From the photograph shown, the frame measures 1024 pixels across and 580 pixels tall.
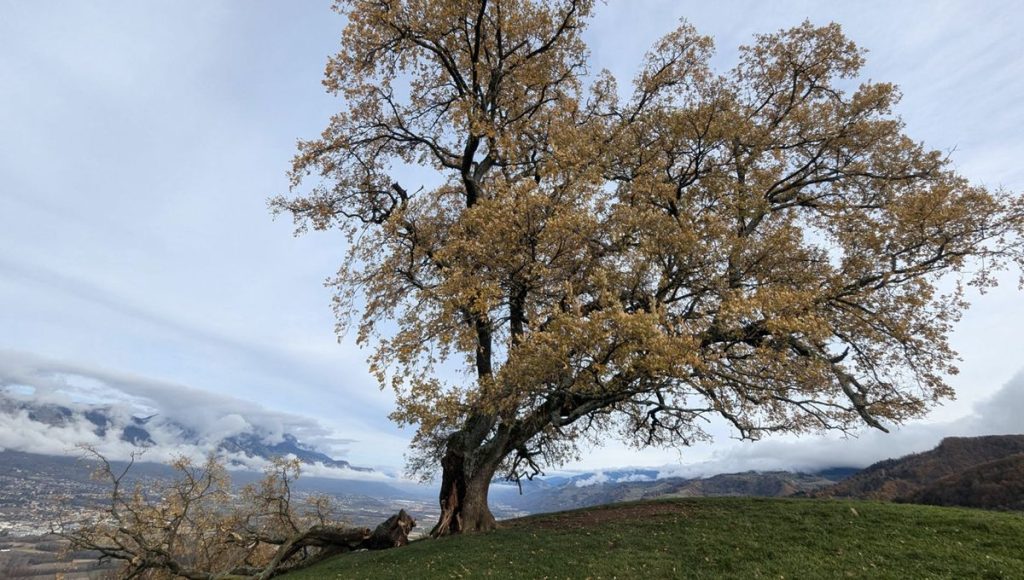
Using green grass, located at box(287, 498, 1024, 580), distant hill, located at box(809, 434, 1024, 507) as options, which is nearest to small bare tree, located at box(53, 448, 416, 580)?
green grass, located at box(287, 498, 1024, 580)

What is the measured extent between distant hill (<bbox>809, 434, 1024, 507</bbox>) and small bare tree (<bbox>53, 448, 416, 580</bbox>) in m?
110

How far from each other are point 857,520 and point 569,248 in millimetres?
13502

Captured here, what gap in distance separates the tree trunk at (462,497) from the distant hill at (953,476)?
346 ft

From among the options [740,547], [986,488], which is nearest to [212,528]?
[740,547]

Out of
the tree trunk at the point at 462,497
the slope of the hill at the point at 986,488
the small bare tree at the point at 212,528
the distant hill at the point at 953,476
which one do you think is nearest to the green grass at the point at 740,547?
the tree trunk at the point at 462,497

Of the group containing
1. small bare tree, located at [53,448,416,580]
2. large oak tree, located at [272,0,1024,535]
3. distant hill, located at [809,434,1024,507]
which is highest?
large oak tree, located at [272,0,1024,535]

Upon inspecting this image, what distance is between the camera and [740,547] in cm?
1406

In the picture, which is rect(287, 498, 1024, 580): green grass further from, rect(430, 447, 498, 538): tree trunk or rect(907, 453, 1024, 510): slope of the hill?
rect(907, 453, 1024, 510): slope of the hill

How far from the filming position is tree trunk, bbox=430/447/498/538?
20.4 metres

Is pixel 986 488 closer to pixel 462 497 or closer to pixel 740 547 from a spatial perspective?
pixel 740 547

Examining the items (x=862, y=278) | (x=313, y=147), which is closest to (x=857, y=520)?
(x=862, y=278)

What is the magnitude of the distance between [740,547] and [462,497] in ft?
36.4

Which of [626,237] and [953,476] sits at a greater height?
[626,237]

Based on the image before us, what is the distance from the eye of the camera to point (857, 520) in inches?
649
